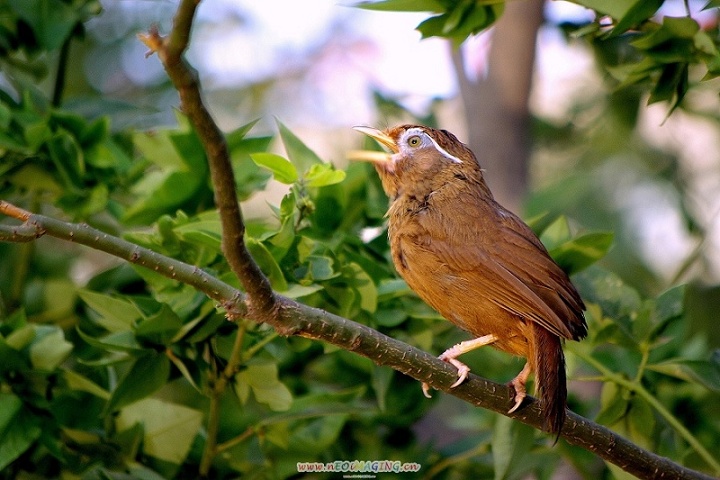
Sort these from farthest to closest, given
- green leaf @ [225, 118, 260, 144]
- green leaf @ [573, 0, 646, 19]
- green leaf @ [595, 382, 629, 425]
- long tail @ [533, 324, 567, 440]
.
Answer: green leaf @ [225, 118, 260, 144] → green leaf @ [595, 382, 629, 425] → green leaf @ [573, 0, 646, 19] → long tail @ [533, 324, 567, 440]

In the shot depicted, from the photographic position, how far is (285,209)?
8.46 ft

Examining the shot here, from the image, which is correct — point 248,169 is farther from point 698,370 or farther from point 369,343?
point 698,370

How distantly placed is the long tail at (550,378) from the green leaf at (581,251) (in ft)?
1.00

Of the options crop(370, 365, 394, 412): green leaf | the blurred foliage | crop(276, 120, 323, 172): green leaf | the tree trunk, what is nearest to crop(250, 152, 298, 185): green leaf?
the blurred foliage

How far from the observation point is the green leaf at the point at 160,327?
2479 millimetres

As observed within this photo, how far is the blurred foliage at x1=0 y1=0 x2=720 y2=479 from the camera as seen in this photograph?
2609 mm

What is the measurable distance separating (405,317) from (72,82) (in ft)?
7.32

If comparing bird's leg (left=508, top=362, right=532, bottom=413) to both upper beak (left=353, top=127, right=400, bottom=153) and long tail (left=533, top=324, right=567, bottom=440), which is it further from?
upper beak (left=353, top=127, right=400, bottom=153)

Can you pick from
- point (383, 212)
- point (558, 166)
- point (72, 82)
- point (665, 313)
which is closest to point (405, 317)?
point (383, 212)

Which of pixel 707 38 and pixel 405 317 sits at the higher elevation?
pixel 707 38

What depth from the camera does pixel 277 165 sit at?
251 cm

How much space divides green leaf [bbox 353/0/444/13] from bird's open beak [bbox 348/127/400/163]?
0.55 meters

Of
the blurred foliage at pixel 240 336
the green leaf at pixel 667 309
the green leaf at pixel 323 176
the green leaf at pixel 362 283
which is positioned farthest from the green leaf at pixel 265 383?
the green leaf at pixel 667 309

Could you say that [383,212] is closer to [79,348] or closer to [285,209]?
[285,209]
